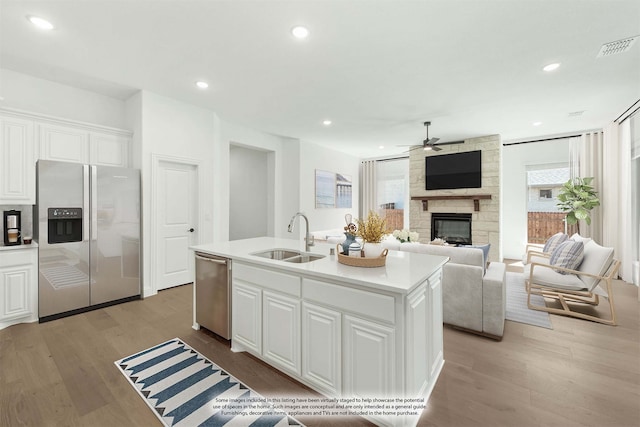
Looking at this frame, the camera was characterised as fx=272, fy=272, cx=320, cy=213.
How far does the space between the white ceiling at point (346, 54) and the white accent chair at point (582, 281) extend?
6.80 feet

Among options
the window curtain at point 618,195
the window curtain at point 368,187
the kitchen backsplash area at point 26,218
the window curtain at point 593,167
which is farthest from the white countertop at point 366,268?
the window curtain at point 368,187

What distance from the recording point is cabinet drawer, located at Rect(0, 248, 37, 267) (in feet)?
8.86

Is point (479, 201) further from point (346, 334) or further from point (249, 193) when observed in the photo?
point (346, 334)

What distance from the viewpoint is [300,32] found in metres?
2.35

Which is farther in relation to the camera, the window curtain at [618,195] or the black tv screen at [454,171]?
the black tv screen at [454,171]

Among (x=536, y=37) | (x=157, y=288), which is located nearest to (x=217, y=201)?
(x=157, y=288)

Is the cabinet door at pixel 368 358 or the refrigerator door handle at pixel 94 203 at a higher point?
the refrigerator door handle at pixel 94 203

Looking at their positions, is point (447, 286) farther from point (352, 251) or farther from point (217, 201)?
point (217, 201)

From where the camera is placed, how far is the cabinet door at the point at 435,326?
5.86 ft

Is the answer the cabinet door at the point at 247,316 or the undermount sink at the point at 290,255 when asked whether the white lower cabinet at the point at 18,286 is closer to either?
the cabinet door at the point at 247,316

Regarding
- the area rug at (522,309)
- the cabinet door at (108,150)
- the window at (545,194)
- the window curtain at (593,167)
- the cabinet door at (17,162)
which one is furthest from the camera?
the window at (545,194)

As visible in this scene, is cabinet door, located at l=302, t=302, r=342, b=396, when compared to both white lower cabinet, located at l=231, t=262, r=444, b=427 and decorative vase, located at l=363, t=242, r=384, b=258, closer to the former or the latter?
white lower cabinet, located at l=231, t=262, r=444, b=427

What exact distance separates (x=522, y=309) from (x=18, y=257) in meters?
5.54

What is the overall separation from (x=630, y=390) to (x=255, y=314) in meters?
2.62
